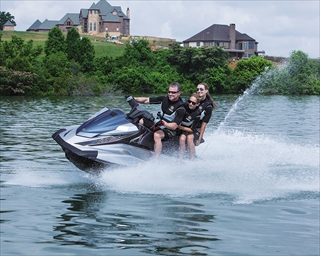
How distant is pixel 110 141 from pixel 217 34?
105374mm

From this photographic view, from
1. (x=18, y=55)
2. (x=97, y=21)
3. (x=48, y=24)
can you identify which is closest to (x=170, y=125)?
(x=18, y=55)

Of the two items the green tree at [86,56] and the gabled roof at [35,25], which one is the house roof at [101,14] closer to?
the gabled roof at [35,25]

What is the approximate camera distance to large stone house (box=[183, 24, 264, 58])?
11175 cm

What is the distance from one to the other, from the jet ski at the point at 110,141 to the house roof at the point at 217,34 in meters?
104

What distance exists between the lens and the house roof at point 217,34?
112 meters

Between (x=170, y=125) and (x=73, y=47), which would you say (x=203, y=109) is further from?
(x=73, y=47)

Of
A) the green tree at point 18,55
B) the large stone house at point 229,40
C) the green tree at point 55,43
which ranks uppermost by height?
the large stone house at point 229,40

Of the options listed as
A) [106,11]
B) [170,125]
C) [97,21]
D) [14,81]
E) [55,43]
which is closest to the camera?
[170,125]

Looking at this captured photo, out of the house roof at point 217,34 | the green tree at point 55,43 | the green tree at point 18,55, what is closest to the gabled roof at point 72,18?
the house roof at point 217,34

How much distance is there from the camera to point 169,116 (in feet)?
29.8

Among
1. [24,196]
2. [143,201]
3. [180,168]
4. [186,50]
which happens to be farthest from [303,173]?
[186,50]

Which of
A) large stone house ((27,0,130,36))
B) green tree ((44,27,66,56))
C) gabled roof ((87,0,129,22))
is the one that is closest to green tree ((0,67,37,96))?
green tree ((44,27,66,56))

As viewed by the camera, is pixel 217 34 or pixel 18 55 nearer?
pixel 18 55

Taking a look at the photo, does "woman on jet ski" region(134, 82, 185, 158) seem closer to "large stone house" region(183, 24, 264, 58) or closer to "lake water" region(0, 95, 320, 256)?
"lake water" region(0, 95, 320, 256)
